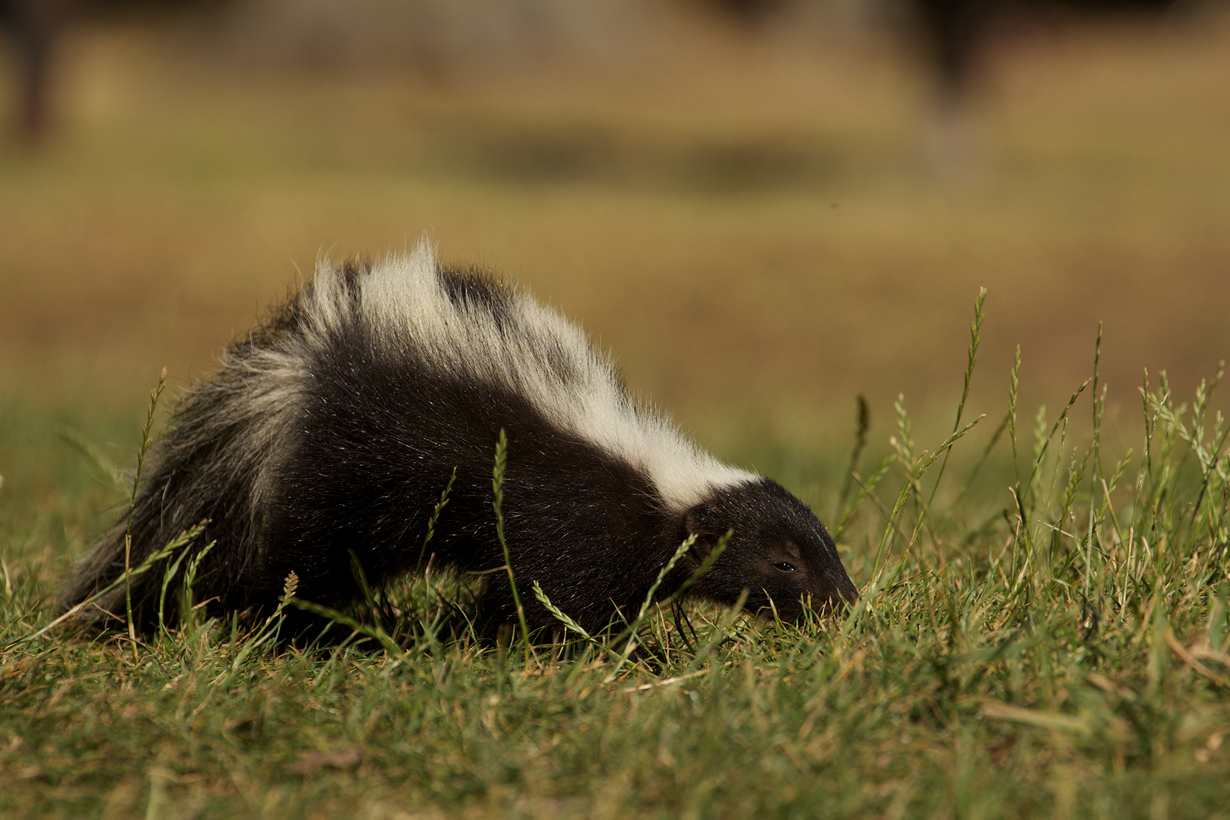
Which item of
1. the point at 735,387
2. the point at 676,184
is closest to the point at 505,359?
the point at 735,387

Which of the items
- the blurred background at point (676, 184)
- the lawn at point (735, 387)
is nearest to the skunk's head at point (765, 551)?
the lawn at point (735, 387)

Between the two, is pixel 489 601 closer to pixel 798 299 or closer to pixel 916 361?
pixel 916 361

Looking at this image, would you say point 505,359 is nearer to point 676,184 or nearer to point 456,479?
point 456,479

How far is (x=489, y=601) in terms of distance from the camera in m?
3.62

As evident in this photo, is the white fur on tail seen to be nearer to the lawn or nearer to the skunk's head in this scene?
the skunk's head

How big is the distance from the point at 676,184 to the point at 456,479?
15.8m

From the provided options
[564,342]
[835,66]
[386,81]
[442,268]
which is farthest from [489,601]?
[835,66]

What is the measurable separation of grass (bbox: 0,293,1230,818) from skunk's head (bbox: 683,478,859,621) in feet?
0.56

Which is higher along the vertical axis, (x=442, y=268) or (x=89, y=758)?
(x=442, y=268)

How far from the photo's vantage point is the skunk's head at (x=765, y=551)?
3.61 meters

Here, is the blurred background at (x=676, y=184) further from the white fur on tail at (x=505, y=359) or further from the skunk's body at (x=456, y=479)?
the skunk's body at (x=456, y=479)

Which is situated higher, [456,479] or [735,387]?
[456,479]

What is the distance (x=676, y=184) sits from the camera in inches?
744

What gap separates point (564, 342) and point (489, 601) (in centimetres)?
87
